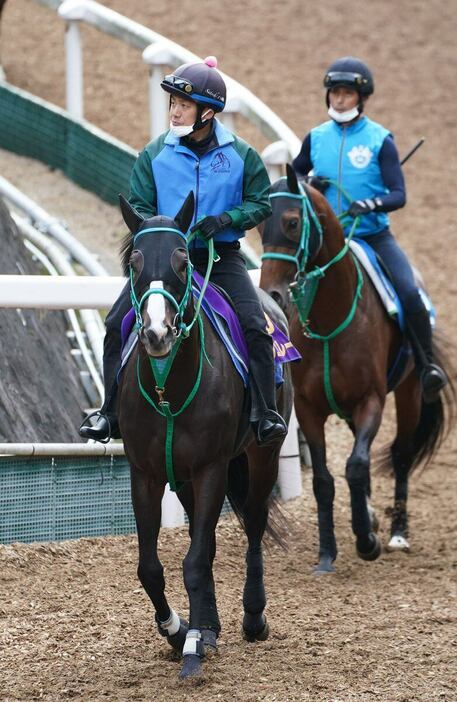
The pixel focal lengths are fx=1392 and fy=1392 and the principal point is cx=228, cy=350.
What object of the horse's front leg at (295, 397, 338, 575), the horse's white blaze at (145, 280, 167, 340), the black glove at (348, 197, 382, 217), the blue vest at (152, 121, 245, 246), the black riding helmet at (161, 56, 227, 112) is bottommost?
the horse's front leg at (295, 397, 338, 575)

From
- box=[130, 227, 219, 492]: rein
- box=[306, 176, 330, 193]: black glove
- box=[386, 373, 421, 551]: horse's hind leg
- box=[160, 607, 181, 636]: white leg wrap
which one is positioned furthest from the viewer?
box=[386, 373, 421, 551]: horse's hind leg

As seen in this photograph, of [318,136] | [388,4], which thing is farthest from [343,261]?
[388,4]

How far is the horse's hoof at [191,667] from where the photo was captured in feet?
18.9

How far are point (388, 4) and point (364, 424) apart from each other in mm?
14419

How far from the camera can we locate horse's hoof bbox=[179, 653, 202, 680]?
5750 millimetres

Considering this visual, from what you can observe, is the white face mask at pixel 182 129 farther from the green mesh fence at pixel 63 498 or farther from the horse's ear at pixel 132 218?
the green mesh fence at pixel 63 498

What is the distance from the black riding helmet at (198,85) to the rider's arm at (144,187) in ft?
1.11

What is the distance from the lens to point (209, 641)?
6.17 metres

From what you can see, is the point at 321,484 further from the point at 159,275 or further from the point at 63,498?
the point at 159,275

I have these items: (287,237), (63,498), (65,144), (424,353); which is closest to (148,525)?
(63,498)

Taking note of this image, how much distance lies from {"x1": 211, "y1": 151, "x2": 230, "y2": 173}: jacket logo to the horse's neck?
207 cm

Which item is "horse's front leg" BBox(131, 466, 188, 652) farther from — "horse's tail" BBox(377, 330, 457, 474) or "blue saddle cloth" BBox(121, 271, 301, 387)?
"horse's tail" BBox(377, 330, 457, 474)

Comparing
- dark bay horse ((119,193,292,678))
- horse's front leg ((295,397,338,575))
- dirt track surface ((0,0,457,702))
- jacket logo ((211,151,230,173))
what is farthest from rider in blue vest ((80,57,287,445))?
horse's front leg ((295,397,338,575))

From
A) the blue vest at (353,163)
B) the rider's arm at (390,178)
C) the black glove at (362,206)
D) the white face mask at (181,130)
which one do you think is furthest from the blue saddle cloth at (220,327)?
the blue vest at (353,163)
